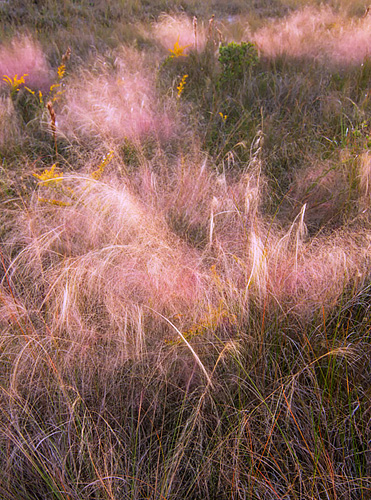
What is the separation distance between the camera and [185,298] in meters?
1.52

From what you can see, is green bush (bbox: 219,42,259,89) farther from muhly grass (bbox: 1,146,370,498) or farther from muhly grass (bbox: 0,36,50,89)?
muhly grass (bbox: 1,146,370,498)

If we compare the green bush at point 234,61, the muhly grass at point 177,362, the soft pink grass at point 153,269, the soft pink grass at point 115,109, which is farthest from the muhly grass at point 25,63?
the muhly grass at point 177,362

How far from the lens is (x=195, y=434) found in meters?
1.25

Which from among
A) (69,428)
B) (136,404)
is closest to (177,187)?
(136,404)

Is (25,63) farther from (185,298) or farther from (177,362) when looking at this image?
(177,362)

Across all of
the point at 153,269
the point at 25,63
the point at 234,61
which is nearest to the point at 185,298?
the point at 153,269

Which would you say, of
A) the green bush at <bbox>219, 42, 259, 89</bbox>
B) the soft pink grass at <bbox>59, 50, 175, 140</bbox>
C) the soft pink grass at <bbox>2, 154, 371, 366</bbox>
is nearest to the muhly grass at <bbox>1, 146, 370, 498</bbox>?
the soft pink grass at <bbox>2, 154, 371, 366</bbox>

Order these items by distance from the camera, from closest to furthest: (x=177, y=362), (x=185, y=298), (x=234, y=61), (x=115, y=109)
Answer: (x=177, y=362) < (x=185, y=298) < (x=115, y=109) < (x=234, y=61)

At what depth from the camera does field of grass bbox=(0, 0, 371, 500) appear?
1129mm

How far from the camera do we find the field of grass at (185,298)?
1.13m

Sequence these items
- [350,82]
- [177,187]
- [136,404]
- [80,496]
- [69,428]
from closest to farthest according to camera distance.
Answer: [80,496]
[69,428]
[136,404]
[177,187]
[350,82]

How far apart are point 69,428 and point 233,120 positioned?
9.39ft

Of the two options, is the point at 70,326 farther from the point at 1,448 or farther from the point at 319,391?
the point at 319,391

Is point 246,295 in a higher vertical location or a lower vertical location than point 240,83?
lower
